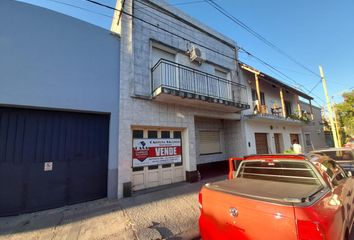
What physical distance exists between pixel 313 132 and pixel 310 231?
1959 cm

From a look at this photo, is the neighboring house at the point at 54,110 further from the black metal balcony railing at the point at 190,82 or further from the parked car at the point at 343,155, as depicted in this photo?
the parked car at the point at 343,155

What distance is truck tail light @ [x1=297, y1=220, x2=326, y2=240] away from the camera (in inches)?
64.6

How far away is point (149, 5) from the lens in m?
7.09

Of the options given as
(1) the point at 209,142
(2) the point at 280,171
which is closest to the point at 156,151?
(1) the point at 209,142

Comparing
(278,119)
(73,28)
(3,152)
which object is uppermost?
(73,28)

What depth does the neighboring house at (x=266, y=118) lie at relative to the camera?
10.0m

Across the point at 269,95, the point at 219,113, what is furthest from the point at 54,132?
the point at 269,95

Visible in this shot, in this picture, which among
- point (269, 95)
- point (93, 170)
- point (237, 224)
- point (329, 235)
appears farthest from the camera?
point (269, 95)

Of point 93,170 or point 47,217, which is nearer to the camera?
point 47,217

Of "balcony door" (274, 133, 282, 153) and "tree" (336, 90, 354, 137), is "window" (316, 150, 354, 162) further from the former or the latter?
"tree" (336, 90, 354, 137)

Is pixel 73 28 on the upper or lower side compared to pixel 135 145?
upper

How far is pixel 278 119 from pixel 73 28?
12.0 m

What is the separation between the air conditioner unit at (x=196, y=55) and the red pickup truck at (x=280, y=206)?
615cm

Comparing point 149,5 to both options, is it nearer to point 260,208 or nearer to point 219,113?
point 219,113
